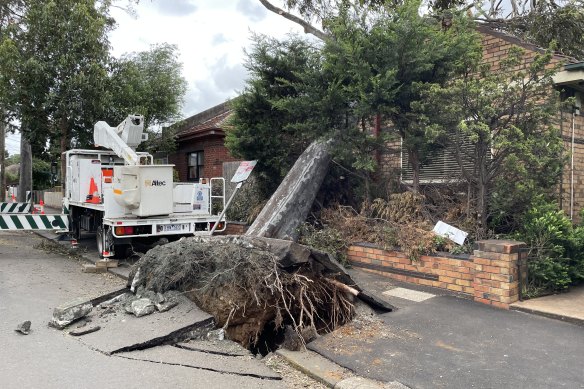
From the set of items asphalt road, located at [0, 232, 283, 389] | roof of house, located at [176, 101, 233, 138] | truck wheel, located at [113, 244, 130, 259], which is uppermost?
roof of house, located at [176, 101, 233, 138]

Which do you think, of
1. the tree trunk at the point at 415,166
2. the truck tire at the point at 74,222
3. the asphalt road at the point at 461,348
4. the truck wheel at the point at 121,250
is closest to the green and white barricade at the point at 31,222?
the truck tire at the point at 74,222

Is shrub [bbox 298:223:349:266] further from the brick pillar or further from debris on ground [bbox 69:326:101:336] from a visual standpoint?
debris on ground [bbox 69:326:101:336]

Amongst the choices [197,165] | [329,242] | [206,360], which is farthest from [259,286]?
[197,165]

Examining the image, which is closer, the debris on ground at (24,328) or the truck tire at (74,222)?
the debris on ground at (24,328)

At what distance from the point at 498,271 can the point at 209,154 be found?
13.8 m

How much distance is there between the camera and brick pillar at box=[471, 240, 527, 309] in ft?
20.2

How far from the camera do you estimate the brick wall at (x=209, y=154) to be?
1773 cm

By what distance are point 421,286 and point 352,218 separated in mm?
2146

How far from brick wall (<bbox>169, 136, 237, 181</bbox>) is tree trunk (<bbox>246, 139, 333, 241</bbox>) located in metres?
7.03

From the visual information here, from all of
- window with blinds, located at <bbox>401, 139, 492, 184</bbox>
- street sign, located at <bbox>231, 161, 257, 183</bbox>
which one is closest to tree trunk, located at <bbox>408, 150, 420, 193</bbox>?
window with blinds, located at <bbox>401, 139, 492, 184</bbox>

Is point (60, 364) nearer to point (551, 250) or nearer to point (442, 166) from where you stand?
point (551, 250)

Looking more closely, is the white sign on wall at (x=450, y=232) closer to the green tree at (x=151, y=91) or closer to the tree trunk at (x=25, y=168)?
the green tree at (x=151, y=91)

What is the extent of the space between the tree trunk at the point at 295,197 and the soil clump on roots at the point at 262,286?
2.95 metres

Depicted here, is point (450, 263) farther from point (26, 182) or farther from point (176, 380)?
point (26, 182)
